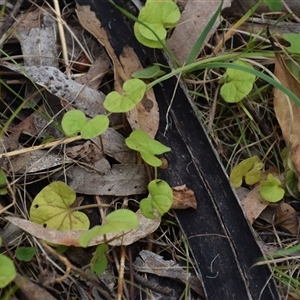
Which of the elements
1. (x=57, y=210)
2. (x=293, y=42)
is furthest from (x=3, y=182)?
(x=293, y=42)

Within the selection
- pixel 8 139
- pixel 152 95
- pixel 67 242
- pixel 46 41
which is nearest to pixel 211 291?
pixel 67 242

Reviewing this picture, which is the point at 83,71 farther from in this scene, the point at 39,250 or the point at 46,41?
the point at 39,250

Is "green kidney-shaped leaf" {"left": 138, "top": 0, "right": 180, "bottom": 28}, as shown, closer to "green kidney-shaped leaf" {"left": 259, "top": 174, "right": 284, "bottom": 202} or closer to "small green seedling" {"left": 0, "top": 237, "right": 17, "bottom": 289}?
"green kidney-shaped leaf" {"left": 259, "top": 174, "right": 284, "bottom": 202}

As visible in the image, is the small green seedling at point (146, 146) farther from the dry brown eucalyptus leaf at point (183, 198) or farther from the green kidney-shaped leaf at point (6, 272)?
the green kidney-shaped leaf at point (6, 272)

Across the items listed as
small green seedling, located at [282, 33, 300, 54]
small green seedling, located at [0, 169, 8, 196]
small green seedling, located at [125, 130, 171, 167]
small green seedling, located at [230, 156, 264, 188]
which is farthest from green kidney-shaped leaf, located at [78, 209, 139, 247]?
small green seedling, located at [282, 33, 300, 54]

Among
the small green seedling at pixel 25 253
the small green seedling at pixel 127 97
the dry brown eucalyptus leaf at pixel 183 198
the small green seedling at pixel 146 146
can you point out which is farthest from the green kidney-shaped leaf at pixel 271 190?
the small green seedling at pixel 25 253
